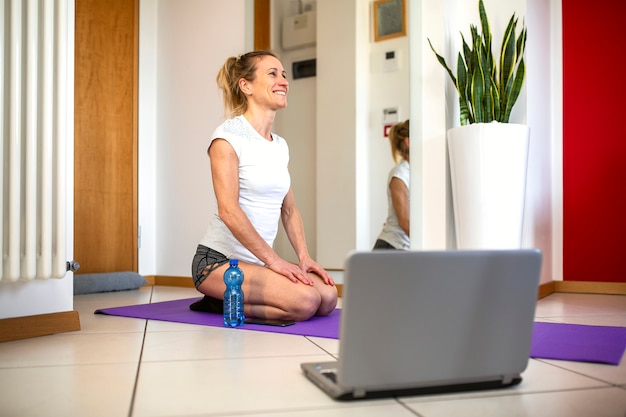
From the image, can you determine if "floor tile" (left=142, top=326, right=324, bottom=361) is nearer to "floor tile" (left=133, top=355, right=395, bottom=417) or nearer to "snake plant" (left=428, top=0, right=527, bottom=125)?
"floor tile" (left=133, top=355, right=395, bottom=417)

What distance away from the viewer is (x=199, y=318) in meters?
A: 2.23

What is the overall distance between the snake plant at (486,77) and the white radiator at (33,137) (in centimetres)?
155

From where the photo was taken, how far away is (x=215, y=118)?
379 cm

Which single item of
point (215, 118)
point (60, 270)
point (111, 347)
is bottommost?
point (111, 347)

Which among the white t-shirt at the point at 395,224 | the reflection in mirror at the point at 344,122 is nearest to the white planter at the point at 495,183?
the white t-shirt at the point at 395,224

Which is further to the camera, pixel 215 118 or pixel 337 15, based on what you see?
pixel 215 118

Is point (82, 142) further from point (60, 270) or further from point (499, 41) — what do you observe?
point (499, 41)

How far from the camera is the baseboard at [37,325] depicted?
1.79 metres

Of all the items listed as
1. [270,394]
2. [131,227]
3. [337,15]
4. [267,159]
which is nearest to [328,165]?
[337,15]

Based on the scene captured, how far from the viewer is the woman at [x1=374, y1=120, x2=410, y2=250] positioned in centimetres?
303

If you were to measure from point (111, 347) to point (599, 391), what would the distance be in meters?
1.17

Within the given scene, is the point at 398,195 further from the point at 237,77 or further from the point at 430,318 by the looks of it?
the point at 430,318

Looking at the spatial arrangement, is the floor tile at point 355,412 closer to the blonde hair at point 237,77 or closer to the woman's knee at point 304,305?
the woman's knee at point 304,305

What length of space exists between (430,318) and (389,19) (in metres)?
2.41
